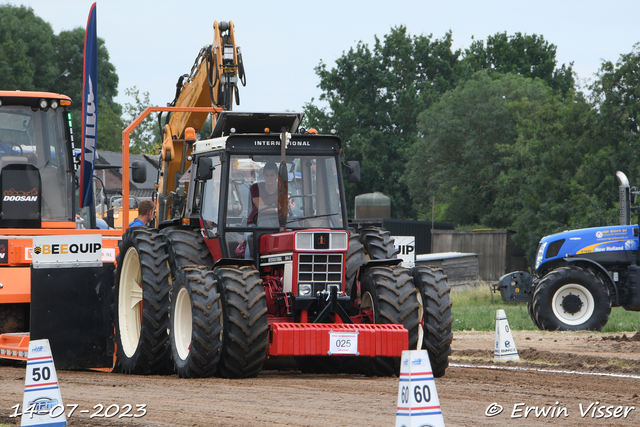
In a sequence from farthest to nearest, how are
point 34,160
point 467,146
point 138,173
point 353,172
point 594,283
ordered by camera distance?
point 467,146 < point 594,283 < point 138,173 < point 34,160 < point 353,172

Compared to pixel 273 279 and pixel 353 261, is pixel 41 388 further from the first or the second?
pixel 353 261

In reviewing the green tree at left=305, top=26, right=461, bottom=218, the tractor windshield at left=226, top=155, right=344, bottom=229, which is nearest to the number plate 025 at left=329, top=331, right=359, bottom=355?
the tractor windshield at left=226, top=155, right=344, bottom=229

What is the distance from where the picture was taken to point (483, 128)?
57.8 m

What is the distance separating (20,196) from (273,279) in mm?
4260

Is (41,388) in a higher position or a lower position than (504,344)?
higher

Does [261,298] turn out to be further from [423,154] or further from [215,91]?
[423,154]

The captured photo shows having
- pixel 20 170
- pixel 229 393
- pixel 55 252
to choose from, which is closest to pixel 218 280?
pixel 229 393

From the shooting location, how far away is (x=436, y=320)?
31.1 feet

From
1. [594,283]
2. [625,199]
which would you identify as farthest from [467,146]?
[594,283]

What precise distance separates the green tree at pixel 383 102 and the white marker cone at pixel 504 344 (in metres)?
47.3

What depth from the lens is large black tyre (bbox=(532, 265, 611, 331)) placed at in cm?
1755

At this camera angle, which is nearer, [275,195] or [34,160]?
[275,195]

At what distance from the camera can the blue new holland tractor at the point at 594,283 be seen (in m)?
17.5

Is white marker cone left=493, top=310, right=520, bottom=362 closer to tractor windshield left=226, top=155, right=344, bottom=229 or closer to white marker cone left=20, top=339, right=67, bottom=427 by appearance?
tractor windshield left=226, top=155, right=344, bottom=229
